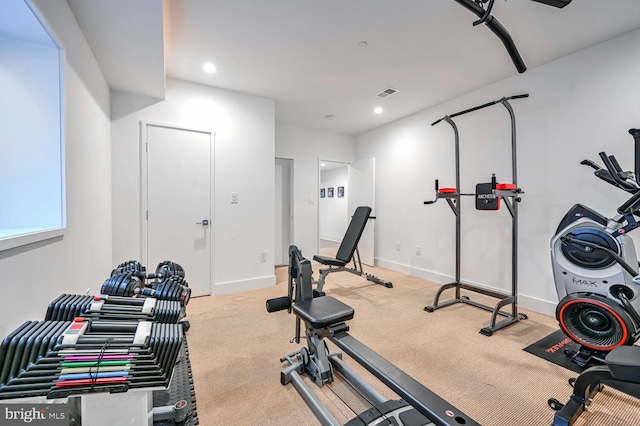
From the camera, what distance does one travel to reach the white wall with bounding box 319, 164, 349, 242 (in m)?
8.63

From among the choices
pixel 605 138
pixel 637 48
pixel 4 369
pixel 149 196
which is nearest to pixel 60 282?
pixel 4 369

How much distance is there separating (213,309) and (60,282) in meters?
1.61

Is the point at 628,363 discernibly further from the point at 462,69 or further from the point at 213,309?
the point at 213,309

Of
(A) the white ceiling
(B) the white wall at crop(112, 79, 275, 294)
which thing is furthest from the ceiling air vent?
(B) the white wall at crop(112, 79, 275, 294)

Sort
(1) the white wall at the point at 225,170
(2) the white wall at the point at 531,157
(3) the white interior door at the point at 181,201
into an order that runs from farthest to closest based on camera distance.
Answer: (3) the white interior door at the point at 181,201, (1) the white wall at the point at 225,170, (2) the white wall at the point at 531,157

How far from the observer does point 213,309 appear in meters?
3.06

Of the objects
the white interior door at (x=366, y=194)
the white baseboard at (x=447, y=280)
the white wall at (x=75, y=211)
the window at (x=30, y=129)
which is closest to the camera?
the white wall at (x=75, y=211)

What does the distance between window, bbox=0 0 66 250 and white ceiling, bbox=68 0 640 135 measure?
53cm

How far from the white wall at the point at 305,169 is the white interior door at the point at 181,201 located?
1.80 meters

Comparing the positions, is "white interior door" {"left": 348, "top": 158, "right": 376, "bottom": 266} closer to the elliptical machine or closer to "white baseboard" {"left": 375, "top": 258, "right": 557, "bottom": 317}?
"white baseboard" {"left": 375, "top": 258, "right": 557, "bottom": 317}

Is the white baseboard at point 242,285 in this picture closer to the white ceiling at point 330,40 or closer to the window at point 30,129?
the window at point 30,129

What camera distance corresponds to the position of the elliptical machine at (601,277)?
5.95ft

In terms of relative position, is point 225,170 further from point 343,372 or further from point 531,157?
point 531,157

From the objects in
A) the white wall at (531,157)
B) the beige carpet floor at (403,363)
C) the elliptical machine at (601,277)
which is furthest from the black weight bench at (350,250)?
the elliptical machine at (601,277)
